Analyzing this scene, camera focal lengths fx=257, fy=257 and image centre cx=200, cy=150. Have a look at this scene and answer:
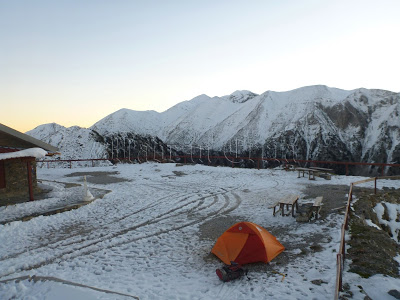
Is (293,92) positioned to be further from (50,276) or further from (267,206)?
(50,276)

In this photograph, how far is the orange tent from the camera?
671 centimetres

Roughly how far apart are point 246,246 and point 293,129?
162 ft

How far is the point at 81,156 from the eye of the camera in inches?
1786

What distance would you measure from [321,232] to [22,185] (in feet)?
48.9

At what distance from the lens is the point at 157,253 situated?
7.44 m

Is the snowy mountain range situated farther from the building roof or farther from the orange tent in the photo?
the orange tent

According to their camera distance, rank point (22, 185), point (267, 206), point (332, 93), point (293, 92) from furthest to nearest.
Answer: point (293, 92) → point (332, 93) → point (22, 185) → point (267, 206)

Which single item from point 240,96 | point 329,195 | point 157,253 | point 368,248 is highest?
point 240,96

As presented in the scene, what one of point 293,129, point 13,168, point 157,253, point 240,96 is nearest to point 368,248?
point 157,253

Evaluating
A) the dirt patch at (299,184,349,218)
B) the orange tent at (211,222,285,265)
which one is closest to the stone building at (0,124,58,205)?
the orange tent at (211,222,285,265)

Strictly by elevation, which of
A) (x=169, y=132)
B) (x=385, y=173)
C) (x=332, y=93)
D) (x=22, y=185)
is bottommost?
(x=385, y=173)

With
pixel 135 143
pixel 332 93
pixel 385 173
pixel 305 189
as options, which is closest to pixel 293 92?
→ pixel 332 93

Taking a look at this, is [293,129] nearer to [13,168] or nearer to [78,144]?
[78,144]

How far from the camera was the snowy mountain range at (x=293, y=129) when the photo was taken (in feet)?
155
